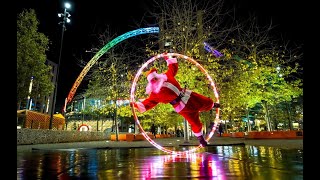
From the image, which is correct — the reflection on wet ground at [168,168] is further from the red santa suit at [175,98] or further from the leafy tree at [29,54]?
the leafy tree at [29,54]

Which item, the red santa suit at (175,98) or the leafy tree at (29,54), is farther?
the leafy tree at (29,54)

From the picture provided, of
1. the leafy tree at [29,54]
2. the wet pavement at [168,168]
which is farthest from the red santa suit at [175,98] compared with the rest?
the leafy tree at [29,54]

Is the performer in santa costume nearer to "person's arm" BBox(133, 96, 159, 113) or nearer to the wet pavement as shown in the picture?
"person's arm" BBox(133, 96, 159, 113)

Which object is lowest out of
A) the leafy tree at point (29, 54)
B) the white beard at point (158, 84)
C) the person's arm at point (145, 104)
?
the person's arm at point (145, 104)

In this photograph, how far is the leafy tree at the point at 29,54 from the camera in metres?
20.9

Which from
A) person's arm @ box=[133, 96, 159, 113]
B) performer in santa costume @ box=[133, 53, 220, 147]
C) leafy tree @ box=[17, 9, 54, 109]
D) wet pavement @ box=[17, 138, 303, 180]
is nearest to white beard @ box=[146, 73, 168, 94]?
performer in santa costume @ box=[133, 53, 220, 147]

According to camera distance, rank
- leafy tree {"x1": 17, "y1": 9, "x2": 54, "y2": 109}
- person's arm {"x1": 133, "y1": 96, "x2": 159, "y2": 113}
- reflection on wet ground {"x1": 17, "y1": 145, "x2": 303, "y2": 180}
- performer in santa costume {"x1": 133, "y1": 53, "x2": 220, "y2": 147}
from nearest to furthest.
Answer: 1. reflection on wet ground {"x1": 17, "y1": 145, "x2": 303, "y2": 180}
2. performer in santa costume {"x1": 133, "y1": 53, "x2": 220, "y2": 147}
3. person's arm {"x1": 133, "y1": 96, "x2": 159, "y2": 113}
4. leafy tree {"x1": 17, "y1": 9, "x2": 54, "y2": 109}

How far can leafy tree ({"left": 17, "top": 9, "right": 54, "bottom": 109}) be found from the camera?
20906 millimetres

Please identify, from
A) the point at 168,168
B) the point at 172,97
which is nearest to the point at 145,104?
the point at 172,97

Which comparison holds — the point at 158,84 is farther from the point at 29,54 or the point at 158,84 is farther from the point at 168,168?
the point at 29,54

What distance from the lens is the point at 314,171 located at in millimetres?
2801

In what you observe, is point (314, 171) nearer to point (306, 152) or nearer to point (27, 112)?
point (306, 152)

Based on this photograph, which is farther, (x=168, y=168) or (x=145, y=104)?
(x=145, y=104)

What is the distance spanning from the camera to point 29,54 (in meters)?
21.5
